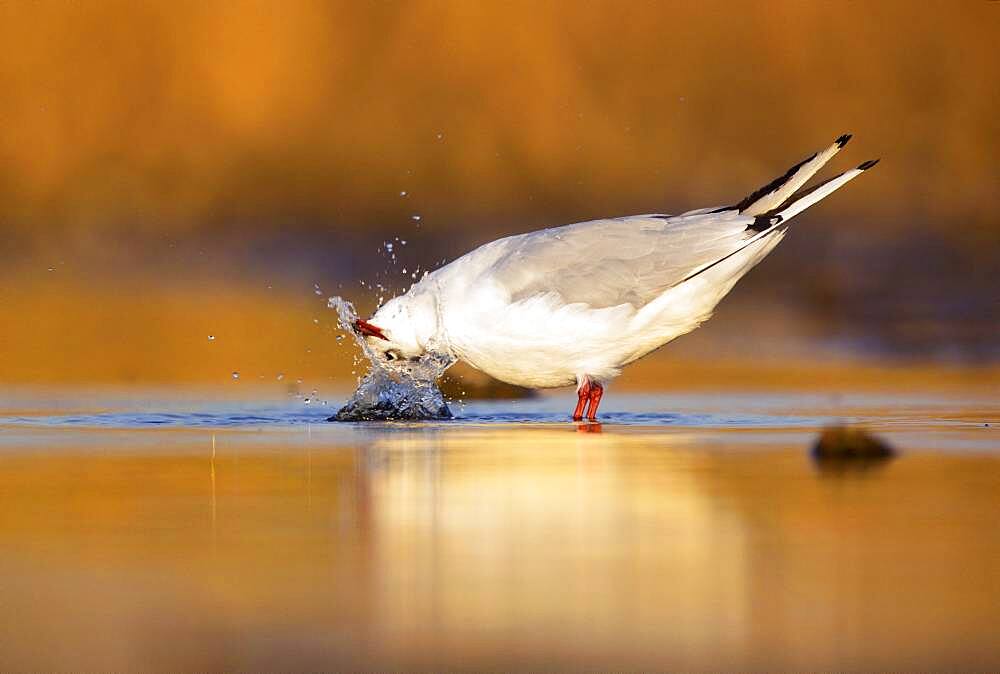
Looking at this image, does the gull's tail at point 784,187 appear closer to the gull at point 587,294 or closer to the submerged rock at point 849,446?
the gull at point 587,294

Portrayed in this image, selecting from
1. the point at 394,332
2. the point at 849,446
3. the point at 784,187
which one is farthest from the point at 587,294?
the point at 849,446

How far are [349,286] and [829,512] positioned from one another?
22.8ft

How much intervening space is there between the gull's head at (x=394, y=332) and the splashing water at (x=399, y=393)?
49 mm

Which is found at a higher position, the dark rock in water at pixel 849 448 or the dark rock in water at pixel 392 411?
the dark rock in water at pixel 392 411

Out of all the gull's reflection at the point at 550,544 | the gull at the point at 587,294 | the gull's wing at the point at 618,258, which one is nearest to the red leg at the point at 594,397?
the gull at the point at 587,294

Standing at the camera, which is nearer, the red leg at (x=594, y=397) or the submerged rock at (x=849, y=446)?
the submerged rock at (x=849, y=446)

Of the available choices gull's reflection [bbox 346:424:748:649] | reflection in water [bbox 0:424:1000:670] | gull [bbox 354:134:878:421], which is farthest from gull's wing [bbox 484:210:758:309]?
reflection in water [bbox 0:424:1000:670]

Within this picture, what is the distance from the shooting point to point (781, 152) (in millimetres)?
11766

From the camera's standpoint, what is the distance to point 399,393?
6609mm

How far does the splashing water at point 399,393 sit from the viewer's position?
6547mm

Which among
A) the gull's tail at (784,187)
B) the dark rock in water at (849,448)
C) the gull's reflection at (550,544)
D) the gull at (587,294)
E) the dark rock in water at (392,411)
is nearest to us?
the gull's reflection at (550,544)

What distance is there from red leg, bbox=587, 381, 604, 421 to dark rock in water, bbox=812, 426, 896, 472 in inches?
56.8

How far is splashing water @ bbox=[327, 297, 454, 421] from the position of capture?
655cm

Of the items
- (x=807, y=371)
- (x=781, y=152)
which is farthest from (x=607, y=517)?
(x=781, y=152)
